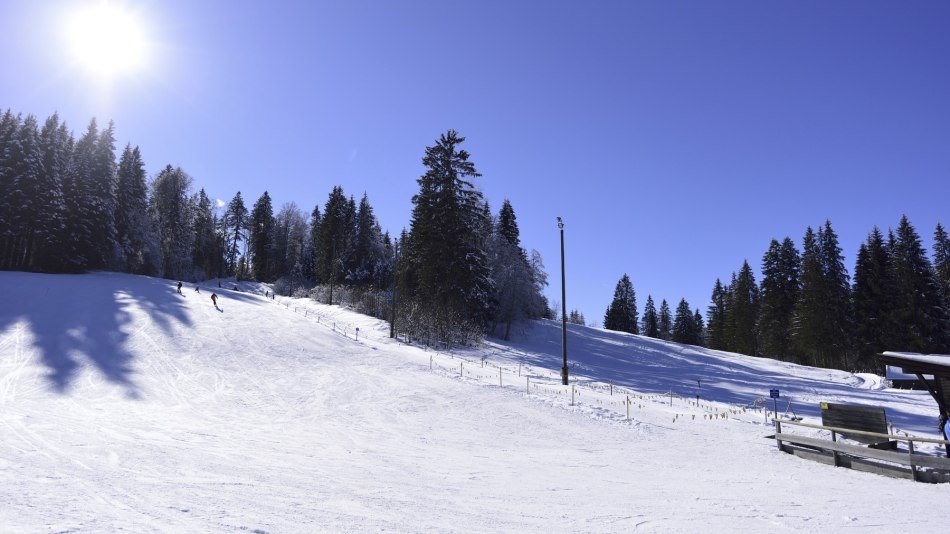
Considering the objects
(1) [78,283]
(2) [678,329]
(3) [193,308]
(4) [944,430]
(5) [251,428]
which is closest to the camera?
(4) [944,430]

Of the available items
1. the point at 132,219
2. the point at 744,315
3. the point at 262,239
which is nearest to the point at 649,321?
the point at 744,315

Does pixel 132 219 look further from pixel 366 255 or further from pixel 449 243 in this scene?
pixel 449 243

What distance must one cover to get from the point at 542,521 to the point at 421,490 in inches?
97.1

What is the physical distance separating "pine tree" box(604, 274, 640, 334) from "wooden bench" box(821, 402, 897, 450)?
3123 inches

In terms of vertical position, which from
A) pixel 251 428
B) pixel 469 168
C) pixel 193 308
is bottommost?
pixel 251 428

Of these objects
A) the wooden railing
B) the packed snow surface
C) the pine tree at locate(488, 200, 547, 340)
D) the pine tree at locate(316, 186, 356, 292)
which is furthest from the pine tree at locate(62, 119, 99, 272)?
the wooden railing

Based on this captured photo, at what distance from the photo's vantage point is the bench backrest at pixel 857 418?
1330 cm

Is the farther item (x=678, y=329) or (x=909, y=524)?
(x=678, y=329)

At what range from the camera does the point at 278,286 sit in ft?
241

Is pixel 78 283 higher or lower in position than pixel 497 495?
higher

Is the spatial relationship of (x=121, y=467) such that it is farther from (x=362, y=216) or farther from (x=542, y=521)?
(x=362, y=216)

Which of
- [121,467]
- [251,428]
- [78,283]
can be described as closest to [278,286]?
[78,283]

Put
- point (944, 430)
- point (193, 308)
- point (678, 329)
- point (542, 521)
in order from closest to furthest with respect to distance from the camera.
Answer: point (542, 521), point (944, 430), point (193, 308), point (678, 329)

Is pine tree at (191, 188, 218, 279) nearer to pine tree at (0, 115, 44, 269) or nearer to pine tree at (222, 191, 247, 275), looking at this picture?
pine tree at (222, 191, 247, 275)
